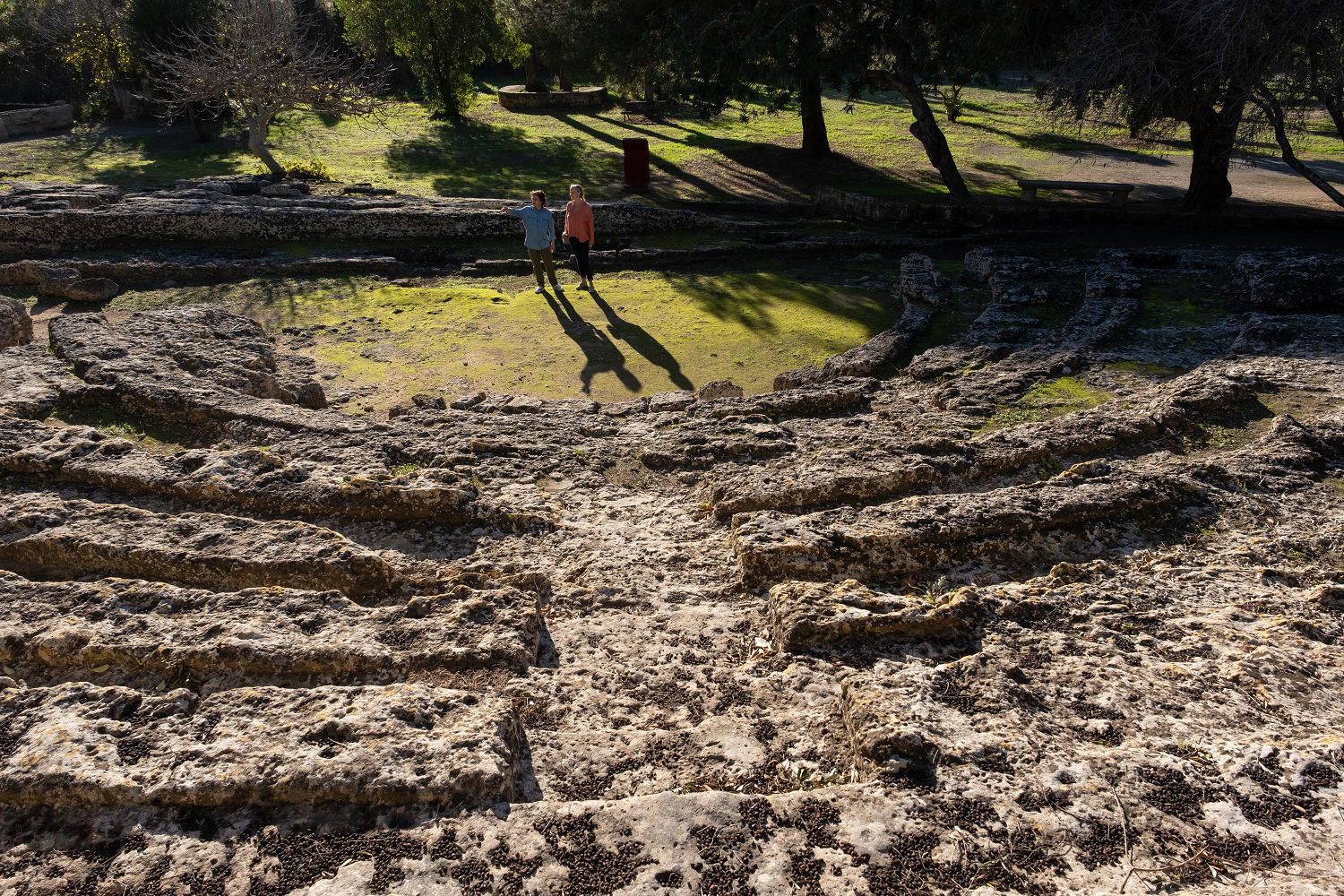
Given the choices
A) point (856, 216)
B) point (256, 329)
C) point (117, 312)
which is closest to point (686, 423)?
point (256, 329)

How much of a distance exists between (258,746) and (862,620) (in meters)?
2.91

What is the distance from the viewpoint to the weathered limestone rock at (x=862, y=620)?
4457 millimetres

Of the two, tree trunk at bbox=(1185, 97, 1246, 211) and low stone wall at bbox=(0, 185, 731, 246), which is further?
tree trunk at bbox=(1185, 97, 1246, 211)

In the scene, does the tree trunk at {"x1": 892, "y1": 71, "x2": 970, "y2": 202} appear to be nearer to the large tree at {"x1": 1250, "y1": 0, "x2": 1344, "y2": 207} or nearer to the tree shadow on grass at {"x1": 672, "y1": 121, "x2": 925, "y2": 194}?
the tree shadow on grass at {"x1": 672, "y1": 121, "x2": 925, "y2": 194}

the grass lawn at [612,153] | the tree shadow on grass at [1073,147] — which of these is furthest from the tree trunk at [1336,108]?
the tree shadow on grass at [1073,147]

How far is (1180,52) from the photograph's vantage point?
14055mm

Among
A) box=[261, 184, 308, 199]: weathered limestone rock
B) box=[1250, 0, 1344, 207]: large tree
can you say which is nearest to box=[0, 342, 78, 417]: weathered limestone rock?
box=[261, 184, 308, 199]: weathered limestone rock

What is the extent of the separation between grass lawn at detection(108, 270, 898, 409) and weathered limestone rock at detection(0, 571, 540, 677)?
4572mm

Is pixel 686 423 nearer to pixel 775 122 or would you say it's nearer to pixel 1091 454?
pixel 1091 454

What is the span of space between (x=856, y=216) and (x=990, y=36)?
388cm

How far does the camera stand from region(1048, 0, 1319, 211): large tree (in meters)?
12.7

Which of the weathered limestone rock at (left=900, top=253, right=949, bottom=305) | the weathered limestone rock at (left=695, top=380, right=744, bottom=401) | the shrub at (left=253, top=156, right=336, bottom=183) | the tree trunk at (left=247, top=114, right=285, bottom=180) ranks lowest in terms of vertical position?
the weathered limestone rock at (left=695, top=380, right=744, bottom=401)

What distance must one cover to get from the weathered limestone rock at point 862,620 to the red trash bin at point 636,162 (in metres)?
15.7

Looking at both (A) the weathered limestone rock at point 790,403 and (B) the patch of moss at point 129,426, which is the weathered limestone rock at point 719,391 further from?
(B) the patch of moss at point 129,426
